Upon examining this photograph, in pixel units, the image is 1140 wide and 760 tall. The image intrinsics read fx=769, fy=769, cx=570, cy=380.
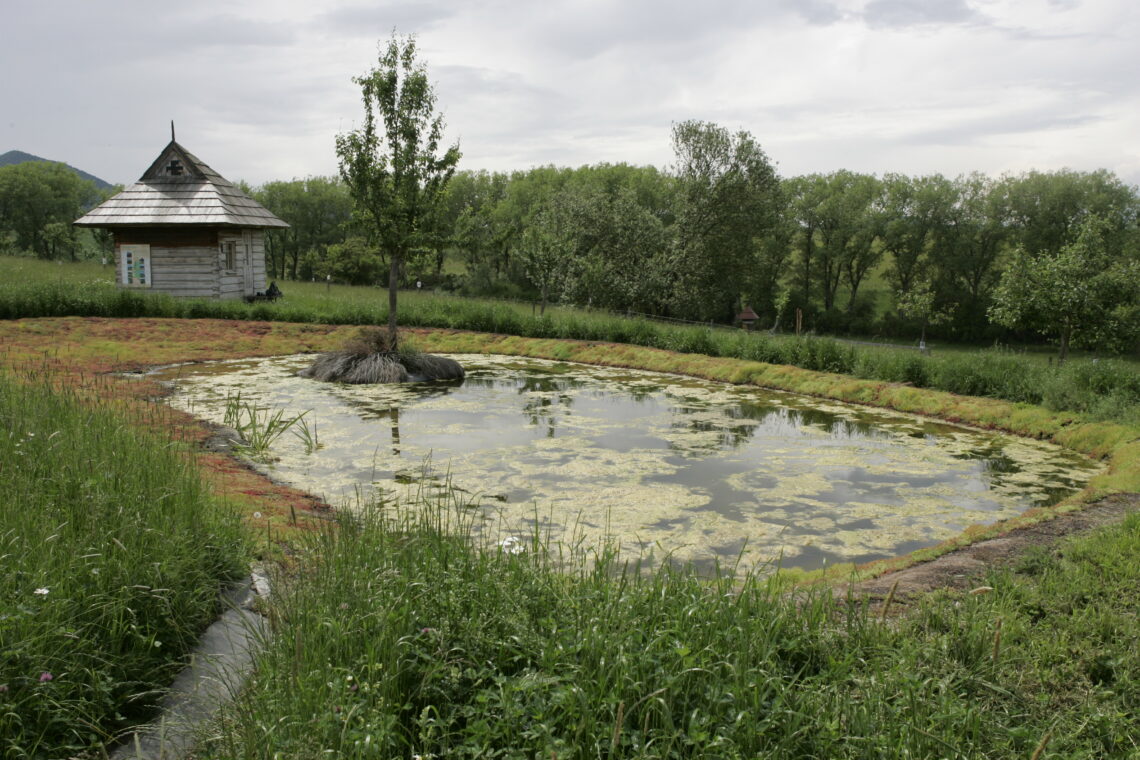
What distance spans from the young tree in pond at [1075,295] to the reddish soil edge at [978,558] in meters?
10.8

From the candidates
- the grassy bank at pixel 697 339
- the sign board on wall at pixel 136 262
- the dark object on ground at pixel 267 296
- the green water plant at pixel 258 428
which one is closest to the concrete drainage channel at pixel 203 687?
the green water plant at pixel 258 428

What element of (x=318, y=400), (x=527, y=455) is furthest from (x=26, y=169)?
(x=527, y=455)

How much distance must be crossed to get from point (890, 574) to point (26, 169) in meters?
61.5

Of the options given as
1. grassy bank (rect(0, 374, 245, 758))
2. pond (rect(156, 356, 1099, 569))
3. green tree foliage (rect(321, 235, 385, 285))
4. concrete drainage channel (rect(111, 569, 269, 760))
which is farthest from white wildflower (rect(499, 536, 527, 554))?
green tree foliage (rect(321, 235, 385, 285))

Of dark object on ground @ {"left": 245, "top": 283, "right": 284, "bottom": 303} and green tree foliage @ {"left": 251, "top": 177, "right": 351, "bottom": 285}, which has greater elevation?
green tree foliage @ {"left": 251, "top": 177, "right": 351, "bottom": 285}

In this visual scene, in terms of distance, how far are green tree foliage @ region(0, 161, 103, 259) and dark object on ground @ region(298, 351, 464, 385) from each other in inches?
1637

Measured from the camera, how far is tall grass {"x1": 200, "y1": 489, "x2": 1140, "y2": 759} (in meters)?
3.00

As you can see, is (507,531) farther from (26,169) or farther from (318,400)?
(26,169)

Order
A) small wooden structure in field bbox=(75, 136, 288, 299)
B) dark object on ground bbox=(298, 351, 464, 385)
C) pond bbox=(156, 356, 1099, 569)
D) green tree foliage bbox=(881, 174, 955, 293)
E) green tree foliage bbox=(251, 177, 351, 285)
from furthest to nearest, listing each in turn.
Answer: green tree foliage bbox=(251, 177, 351, 285), green tree foliage bbox=(881, 174, 955, 293), small wooden structure in field bbox=(75, 136, 288, 299), dark object on ground bbox=(298, 351, 464, 385), pond bbox=(156, 356, 1099, 569)

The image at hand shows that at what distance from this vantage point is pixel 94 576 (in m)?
3.99

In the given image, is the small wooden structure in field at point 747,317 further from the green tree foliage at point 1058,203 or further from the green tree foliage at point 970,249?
the green tree foliage at point 1058,203

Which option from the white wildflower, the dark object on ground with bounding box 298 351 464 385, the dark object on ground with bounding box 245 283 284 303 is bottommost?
the dark object on ground with bounding box 298 351 464 385

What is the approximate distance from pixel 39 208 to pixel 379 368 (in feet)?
159

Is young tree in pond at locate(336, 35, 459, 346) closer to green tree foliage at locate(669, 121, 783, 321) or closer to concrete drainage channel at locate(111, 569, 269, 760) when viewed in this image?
concrete drainage channel at locate(111, 569, 269, 760)
